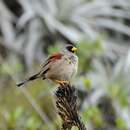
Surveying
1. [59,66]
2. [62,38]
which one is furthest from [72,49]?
[62,38]

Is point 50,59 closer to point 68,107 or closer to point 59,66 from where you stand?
point 59,66

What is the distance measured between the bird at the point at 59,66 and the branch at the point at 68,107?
0.89 m

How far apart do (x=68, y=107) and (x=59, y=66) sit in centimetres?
122

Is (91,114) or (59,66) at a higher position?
(91,114)

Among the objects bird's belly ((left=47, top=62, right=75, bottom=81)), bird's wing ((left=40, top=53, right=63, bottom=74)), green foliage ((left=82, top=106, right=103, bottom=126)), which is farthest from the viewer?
green foliage ((left=82, top=106, right=103, bottom=126))

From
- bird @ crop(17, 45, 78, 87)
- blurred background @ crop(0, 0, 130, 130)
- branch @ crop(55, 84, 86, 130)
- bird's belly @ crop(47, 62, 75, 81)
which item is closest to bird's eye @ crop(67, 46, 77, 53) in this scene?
bird @ crop(17, 45, 78, 87)

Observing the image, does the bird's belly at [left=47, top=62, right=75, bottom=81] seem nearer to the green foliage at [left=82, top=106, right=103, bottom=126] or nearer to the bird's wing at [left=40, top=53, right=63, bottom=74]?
the bird's wing at [left=40, top=53, right=63, bottom=74]

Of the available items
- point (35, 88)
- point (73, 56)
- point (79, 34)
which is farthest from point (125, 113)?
point (73, 56)

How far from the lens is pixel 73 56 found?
4.84 m

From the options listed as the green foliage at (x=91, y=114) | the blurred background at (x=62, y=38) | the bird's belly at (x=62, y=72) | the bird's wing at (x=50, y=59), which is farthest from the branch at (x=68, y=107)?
the blurred background at (x=62, y=38)

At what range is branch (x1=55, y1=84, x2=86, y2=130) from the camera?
11.8 ft

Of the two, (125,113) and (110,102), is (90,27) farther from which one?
(125,113)

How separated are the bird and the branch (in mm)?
889

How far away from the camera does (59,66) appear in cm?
491
